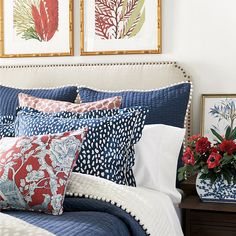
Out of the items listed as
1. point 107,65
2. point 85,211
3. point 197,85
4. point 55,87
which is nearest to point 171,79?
point 197,85

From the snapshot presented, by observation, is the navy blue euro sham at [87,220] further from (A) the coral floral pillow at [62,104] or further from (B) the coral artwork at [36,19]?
(B) the coral artwork at [36,19]

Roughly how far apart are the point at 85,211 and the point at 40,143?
0.32m

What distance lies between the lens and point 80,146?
202 cm

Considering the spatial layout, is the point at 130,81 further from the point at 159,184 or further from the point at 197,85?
the point at 159,184

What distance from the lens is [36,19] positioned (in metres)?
3.16

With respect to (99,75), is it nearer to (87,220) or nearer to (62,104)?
(62,104)

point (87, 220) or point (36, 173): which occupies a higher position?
point (36, 173)

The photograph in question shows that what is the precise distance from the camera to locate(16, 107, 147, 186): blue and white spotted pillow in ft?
7.04

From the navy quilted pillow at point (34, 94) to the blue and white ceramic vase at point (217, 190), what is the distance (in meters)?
0.87

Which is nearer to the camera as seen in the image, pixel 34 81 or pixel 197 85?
pixel 197 85

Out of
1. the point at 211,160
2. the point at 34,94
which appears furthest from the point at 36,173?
the point at 34,94

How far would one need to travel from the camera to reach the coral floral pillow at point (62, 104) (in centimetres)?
247

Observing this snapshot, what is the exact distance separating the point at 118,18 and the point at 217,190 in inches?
47.4

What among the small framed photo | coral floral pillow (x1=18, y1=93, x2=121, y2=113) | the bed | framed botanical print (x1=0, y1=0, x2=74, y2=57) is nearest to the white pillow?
the bed
